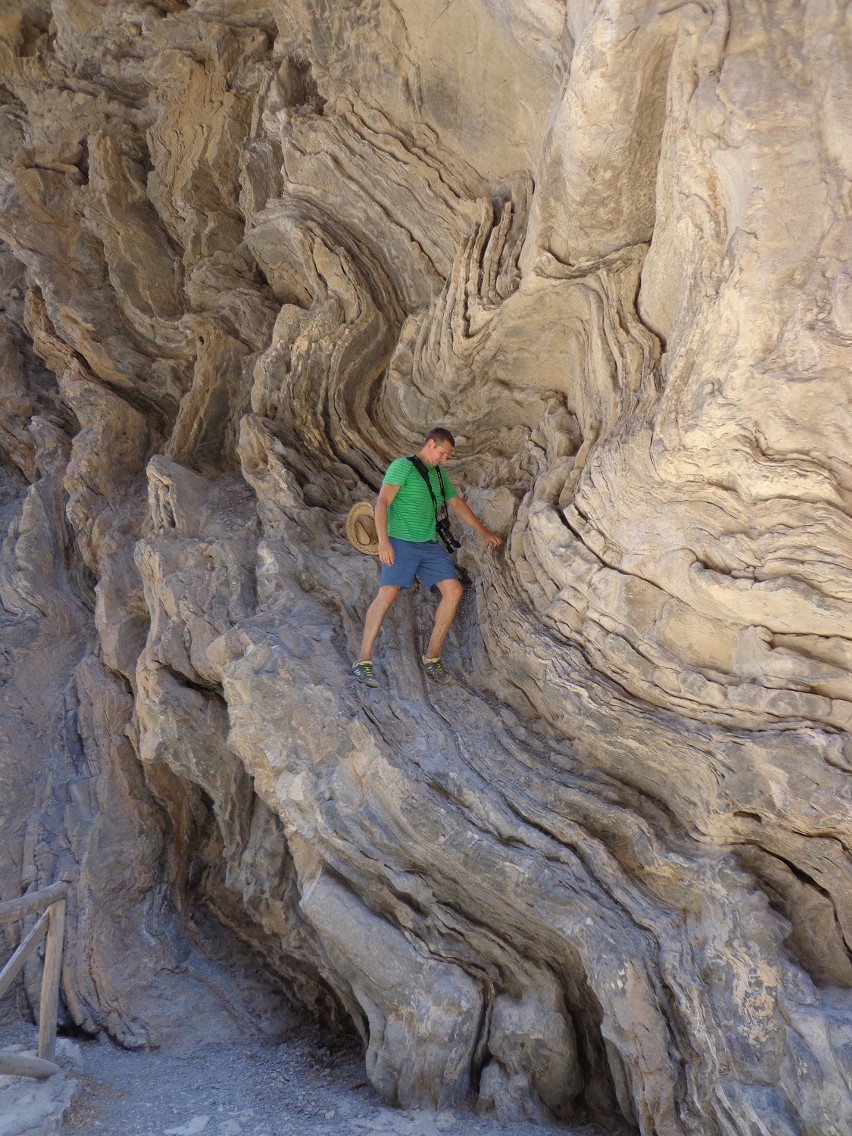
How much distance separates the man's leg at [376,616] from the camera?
6770 millimetres

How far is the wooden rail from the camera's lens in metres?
4.98

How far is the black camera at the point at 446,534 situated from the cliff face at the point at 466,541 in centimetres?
40

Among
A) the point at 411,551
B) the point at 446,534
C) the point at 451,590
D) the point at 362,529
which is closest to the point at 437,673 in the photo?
the point at 451,590

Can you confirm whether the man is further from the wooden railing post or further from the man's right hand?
the wooden railing post

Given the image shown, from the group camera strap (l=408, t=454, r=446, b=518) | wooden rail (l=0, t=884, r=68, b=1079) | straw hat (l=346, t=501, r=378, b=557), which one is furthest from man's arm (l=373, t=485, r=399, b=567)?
wooden rail (l=0, t=884, r=68, b=1079)

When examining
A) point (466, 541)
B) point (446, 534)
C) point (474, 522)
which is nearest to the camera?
point (474, 522)

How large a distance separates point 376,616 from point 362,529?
139cm

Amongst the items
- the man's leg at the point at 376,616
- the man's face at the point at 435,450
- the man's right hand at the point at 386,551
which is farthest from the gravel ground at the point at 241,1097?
the man's face at the point at 435,450

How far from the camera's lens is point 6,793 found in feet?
29.7

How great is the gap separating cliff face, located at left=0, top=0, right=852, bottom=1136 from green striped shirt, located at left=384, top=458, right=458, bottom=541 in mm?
734

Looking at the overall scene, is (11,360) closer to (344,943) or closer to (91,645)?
(91,645)

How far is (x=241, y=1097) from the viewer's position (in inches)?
227

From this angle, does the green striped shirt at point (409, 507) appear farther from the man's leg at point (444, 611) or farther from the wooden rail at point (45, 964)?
the wooden rail at point (45, 964)

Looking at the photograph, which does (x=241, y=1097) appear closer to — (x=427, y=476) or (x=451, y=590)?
(x=451, y=590)
